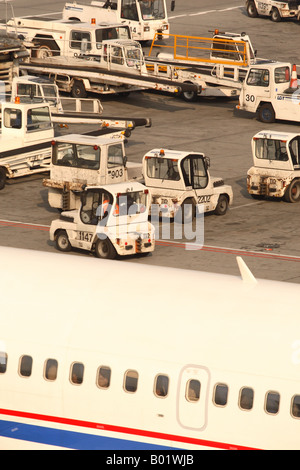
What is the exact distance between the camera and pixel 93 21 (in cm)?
5997

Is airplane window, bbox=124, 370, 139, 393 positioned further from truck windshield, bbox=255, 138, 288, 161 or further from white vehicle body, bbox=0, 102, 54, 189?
white vehicle body, bbox=0, 102, 54, 189

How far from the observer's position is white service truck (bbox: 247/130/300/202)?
39.5 m

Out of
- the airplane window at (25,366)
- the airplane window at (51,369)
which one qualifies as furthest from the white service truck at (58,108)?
the airplane window at (51,369)

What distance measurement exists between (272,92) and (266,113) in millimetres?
1333

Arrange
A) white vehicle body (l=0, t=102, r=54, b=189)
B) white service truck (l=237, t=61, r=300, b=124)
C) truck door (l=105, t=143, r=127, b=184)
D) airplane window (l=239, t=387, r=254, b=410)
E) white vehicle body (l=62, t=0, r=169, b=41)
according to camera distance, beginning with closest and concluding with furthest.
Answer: airplane window (l=239, t=387, r=254, b=410)
truck door (l=105, t=143, r=127, b=184)
white vehicle body (l=0, t=102, r=54, b=189)
white service truck (l=237, t=61, r=300, b=124)
white vehicle body (l=62, t=0, r=169, b=41)

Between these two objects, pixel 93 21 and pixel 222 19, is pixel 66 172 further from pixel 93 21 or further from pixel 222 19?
pixel 222 19

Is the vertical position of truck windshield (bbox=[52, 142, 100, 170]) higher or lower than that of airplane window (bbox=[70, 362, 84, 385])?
lower

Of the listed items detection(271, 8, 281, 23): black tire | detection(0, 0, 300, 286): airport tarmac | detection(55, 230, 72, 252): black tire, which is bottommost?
detection(0, 0, 300, 286): airport tarmac

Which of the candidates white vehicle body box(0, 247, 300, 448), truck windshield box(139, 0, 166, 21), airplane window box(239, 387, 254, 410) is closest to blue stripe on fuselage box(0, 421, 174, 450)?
white vehicle body box(0, 247, 300, 448)

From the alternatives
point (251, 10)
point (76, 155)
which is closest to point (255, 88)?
point (76, 155)

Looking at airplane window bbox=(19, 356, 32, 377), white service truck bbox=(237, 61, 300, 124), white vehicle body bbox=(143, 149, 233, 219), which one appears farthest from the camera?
white service truck bbox=(237, 61, 300, 124)

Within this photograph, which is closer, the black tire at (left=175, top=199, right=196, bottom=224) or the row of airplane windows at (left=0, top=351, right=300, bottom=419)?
the row of airplane windows at (left=0, top=351, right=300, bottom=419)

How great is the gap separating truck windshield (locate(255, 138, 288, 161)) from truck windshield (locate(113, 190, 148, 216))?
8645 millimetres
